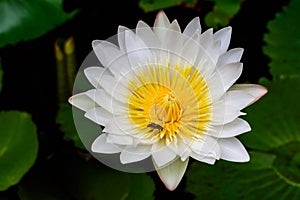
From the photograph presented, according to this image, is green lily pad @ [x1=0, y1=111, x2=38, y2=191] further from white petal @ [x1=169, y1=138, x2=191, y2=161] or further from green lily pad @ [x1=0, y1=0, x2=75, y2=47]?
white petal @ [x1=169, y1=138, x2=191, y2=161]

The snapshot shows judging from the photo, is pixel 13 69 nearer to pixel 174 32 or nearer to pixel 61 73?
pixel 61 73

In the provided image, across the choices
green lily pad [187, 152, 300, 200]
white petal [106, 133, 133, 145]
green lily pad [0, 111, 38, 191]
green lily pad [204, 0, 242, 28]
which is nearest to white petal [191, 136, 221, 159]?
white petal [106, 133, 133, 145]

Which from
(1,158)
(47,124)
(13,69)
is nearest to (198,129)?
(1,158)

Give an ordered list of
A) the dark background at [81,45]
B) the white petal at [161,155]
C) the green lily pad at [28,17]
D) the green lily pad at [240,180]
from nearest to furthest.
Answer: the white petal at [161,155], the green lily pad at [240,180], the green lily pad at [28,17], the dark background at [81,45]

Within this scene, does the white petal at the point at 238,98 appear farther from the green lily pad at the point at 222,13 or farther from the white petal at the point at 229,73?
the green lily pad at the point at 222,13

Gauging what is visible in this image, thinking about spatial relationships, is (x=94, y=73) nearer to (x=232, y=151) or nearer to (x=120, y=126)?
(x=120, y=126)

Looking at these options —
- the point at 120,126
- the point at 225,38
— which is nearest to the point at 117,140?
the point at 120,126

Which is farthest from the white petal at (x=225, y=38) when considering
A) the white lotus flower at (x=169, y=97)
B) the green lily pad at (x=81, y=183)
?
the green lily pad at (x=81, y=183)

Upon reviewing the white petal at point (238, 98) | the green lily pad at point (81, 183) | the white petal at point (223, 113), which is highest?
the white petal at point (238, 98)
